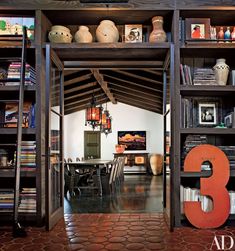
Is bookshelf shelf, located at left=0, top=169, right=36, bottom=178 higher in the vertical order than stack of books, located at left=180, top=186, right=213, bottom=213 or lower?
Answer: higher

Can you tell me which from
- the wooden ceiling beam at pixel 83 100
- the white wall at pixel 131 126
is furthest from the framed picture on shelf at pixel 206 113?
the white wall at pixel 131 126

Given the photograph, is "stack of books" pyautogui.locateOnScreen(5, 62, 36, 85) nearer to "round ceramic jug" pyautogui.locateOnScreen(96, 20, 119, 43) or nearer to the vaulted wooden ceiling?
"round ceramic jug" pyautogui.locateOnScreen(96, 20, 119, 43)

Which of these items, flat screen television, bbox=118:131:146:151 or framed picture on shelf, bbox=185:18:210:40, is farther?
flat screen television, bbox=118:131:146:151

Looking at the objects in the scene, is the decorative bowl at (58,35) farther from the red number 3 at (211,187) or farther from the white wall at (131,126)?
the white wall at (131,126)

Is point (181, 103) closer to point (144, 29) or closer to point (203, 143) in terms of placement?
point (203, 143)

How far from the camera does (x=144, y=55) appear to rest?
Result: 12.8 ft

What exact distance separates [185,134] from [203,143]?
242 millimetres

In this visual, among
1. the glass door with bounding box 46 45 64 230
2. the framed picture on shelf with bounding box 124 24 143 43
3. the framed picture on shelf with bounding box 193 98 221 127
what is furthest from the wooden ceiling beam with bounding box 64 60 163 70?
the framed picture on shelf with bounding box 193 98 221 127

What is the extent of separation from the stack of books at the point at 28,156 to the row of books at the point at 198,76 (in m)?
1.95

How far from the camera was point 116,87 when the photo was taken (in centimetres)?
1168

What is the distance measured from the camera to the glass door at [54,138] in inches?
136

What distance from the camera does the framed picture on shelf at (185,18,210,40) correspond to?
3.64 m

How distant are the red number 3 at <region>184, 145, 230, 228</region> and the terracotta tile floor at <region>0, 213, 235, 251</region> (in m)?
0.13

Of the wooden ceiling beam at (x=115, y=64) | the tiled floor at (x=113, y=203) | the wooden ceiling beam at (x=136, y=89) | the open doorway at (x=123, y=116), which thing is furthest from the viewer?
the wooden ceiling beam at (x=136, y=89)
